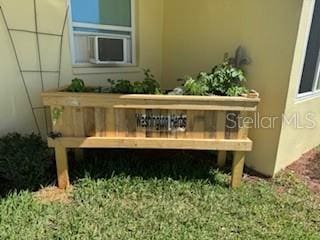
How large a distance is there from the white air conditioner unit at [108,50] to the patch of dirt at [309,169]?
264cm

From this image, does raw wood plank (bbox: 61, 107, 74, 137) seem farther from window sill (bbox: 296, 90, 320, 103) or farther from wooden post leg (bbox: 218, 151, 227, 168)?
window sill (bbox: 296, 90, 320, 103)

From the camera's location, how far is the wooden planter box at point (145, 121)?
256 centimetres

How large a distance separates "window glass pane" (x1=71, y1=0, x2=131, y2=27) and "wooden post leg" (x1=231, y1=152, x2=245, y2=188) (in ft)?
7.42

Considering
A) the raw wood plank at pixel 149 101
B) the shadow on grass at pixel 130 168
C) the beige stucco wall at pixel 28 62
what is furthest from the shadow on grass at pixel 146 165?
the raw wood plank at pixel 149 101

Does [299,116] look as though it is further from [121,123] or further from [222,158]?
[121,123]

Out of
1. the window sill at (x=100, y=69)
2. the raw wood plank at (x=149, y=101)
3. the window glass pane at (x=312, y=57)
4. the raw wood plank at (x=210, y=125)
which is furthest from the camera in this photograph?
the window sill at (x=100, y=69)

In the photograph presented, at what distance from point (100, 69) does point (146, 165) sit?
4.59 feet

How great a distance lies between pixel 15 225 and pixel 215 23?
304 centimetres

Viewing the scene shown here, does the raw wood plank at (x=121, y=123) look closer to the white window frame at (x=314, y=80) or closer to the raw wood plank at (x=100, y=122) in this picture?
the raw wood plank at (x=100, y=122)

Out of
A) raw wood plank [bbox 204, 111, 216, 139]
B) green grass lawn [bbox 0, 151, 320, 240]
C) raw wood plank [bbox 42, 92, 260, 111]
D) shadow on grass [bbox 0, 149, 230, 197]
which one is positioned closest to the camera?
green grass lawn [bbox 0, 151, 320, 240]

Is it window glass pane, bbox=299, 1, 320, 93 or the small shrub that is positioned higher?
window glass pane, bbox=299, 1, 320, 93

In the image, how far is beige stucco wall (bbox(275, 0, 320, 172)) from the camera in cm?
274

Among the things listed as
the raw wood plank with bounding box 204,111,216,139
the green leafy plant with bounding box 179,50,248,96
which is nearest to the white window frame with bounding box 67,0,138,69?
the green leafy plant with bounding box 179,50,248,96

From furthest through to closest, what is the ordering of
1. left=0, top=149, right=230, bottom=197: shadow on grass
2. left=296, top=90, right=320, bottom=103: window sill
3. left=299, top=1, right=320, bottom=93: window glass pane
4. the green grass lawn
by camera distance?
left=296, top=90, right=320, bottom=103: window sill, left=299, top=1, right=320, bottom=93: window glass pane, left=0, top=149, right=230, bottom=197: shadow on grass, the green grass lawn
